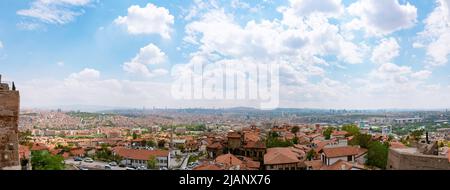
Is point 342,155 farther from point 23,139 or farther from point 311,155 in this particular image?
point 23,139

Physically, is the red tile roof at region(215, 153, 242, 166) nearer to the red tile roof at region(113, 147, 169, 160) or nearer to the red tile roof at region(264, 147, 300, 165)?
the red tile roof at region(264, 147, 300, 165)

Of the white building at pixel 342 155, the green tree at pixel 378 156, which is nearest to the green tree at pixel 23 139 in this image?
the white building at pixel 342 155

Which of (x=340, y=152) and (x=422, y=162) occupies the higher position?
(x=422, y=162)

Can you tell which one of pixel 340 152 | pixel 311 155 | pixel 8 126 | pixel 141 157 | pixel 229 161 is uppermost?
pixel 8 126

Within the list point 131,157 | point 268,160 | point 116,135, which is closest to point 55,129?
point 116,135

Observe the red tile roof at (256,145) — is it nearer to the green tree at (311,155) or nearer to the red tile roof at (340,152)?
the green tree at (311,155)

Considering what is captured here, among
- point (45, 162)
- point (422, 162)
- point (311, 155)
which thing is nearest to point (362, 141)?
point (311, 155)
